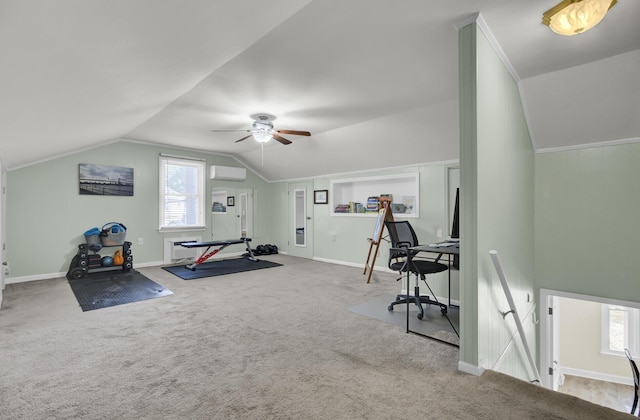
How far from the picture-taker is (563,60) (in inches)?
109

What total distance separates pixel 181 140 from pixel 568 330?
9.10m

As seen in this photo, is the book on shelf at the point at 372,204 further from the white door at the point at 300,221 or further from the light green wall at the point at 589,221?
the light green wall at the point at 589,221

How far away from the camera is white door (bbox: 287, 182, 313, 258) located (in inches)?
296

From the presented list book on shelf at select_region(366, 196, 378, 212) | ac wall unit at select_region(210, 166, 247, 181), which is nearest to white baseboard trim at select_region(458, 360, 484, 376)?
book on shelf at select_region(366, 196, 378, 212)

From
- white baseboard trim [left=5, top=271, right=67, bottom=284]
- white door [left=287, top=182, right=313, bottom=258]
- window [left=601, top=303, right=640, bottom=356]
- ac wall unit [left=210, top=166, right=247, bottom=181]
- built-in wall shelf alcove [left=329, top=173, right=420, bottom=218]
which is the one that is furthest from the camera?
white door [left=287, top=182, right=313, bottom=258]

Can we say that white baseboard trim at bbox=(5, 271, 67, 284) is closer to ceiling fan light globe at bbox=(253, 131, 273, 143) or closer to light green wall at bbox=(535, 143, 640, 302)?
ceiling fan light globe at bbox=(253, 131, 273, 143)

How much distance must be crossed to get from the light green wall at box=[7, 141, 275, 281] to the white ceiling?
493 millimetres

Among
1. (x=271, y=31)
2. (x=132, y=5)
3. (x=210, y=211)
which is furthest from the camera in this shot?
(x=210, y=211)

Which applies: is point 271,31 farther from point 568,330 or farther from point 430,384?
point 568,330

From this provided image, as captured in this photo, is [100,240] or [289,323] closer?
[289,323]

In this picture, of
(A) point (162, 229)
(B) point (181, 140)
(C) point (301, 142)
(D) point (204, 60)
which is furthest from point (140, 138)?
(D) point (204, 60)

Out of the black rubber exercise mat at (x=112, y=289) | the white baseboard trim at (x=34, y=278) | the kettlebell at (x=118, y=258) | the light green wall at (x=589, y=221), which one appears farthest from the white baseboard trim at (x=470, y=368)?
the white baseboard trim at (x=34, y=278)

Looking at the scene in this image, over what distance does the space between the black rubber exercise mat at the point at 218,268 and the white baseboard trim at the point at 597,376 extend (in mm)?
6546

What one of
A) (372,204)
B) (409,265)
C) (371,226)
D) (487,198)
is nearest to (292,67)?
(487,198)
